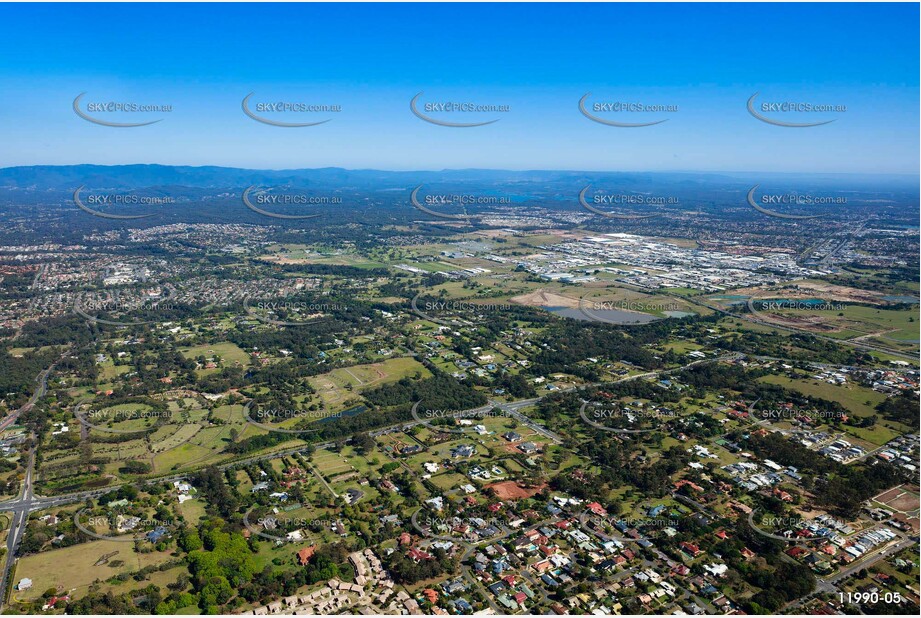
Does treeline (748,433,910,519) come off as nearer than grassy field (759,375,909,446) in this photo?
Yes

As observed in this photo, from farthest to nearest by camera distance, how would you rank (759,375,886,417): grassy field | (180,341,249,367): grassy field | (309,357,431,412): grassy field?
(180,341,249,367): grassy field → (309,357,431,412): grassy field → (759,375,886,417): grassy field

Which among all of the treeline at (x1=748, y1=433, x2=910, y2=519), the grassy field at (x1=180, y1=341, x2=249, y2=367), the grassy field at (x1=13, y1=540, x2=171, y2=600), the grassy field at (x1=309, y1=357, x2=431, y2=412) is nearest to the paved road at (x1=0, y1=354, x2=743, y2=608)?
the grassy field at (x1=13, y1=540, x2=171, y2=600)

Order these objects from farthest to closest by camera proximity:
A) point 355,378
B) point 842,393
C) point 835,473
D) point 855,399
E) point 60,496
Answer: point 355,378
point 842,393
point 855,399
point 835,473
point 60,496

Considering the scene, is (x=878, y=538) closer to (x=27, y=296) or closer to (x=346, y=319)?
(x=346, y=319)

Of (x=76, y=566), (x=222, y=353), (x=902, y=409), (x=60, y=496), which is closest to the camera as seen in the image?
(x=76, y=566)

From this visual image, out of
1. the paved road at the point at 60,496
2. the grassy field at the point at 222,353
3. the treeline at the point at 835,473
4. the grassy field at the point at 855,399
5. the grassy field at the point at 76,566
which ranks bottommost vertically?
the grassy field at the point at 76,566

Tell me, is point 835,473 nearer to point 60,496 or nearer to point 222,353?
point 60,496

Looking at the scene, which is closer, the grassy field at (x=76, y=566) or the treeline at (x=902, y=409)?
the grassy field at (x=76, y=566)

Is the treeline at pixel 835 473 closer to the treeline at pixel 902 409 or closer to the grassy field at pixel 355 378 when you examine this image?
the treeline at pixel 902 409

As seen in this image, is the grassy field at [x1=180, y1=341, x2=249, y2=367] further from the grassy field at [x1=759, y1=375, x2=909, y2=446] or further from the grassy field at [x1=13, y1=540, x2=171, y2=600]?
the grassy field at [x1=759, y1=375, x2=909, y2=446]

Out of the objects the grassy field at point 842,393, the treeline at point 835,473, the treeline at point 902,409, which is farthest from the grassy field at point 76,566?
the treeline at point 902,409

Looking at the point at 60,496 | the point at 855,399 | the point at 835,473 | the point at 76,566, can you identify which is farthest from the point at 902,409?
the point at 60,496
